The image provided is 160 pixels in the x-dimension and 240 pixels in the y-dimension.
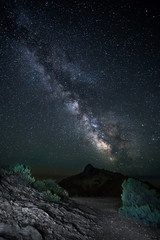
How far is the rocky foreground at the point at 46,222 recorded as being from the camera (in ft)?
13.1

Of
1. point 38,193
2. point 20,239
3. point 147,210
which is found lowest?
point 20,239

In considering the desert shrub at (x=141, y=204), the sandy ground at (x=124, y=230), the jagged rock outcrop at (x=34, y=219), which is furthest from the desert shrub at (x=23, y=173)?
the desert shrub at (x=141, y=204)

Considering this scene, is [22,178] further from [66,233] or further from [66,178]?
[66,178]

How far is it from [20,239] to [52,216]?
1.73 m

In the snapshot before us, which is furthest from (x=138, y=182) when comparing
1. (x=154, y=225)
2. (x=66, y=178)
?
(x=66, y=178)

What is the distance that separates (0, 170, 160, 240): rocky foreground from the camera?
3.98 metres

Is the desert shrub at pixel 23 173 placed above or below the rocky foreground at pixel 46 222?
above

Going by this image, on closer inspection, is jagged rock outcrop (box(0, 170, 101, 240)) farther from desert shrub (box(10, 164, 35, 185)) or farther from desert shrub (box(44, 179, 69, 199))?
desert shrub (box(44, 179, 69, 199))

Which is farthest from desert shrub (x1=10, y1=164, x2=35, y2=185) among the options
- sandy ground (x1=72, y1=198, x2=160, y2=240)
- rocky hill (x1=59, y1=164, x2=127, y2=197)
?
rocky hill (x1=59, y1=164, x2=127, y2=197)

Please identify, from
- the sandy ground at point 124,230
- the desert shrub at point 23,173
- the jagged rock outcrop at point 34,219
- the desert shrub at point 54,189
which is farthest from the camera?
the desert shrub at point 54,189

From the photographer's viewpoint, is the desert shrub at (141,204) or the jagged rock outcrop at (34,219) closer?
the jagged rock outcrop at (34,219)

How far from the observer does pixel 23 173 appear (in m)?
7.68

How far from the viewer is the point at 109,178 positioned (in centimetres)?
2481

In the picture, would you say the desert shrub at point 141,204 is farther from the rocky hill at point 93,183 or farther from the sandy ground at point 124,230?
the rocky hill at point 93,183
